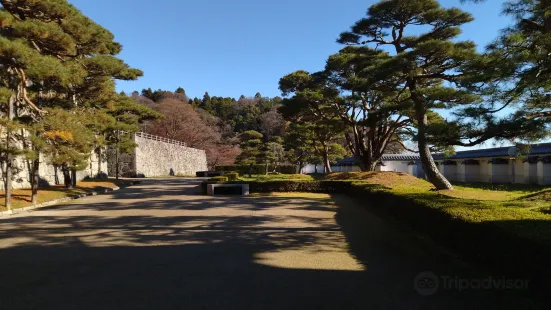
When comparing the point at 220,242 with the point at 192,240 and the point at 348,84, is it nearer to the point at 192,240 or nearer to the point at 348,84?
the point at 192,240

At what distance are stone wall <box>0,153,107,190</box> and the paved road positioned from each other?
27.8ft

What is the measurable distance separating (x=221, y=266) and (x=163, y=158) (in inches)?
1506

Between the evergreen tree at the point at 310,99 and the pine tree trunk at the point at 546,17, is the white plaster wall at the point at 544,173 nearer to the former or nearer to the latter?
the evergreen tree at the point at 310,99

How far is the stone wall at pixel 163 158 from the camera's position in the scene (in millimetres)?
36031

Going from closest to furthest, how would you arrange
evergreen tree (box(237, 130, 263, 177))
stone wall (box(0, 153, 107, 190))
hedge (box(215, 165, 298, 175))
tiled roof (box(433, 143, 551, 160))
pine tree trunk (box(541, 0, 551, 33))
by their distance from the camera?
pine tree trunk (box(541, 0, 551, 33)), stone wall (box(0, 153, 107, 190)), tiled roof (box(433, 143, 551, 160)), evergreen tree (box(237, 130, 263, 177)), hedge (box(215, 165, 298, 175))

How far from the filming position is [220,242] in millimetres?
6492

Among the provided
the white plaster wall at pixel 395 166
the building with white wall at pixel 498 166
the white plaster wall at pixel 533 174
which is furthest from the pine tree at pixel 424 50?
the white plaster wall at pixel 395 166

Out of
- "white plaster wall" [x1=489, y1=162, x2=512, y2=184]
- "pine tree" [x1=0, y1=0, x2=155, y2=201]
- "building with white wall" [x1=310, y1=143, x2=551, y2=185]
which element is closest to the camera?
"pine tree" [x1=0, y1=0, x2=155, y2=201]

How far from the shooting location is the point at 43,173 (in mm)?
19125

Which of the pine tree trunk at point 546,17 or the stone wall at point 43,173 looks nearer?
the pine tree trunk at point 546,17

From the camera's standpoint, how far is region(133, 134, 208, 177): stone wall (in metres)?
36.0

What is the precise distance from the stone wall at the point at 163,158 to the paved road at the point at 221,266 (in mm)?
26338

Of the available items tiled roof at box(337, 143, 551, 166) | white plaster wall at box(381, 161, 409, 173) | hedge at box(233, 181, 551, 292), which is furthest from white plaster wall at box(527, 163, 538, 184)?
hedge at box(233, 181, 551, 292)

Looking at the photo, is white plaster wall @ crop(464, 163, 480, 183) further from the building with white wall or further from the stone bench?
the stone bench
